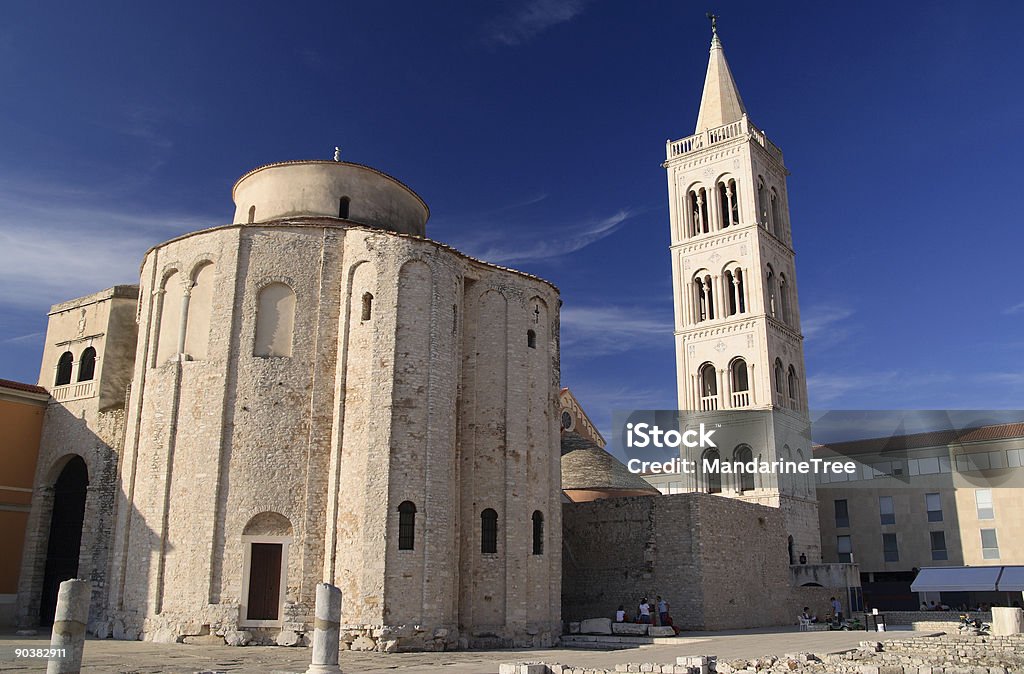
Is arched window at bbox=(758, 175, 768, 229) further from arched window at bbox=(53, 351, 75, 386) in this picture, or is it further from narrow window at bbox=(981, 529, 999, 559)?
arched window at bbox=(53, 351, 75, 386)

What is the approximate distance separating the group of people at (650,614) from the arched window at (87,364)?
17.6 meters

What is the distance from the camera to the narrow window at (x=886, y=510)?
151 feet

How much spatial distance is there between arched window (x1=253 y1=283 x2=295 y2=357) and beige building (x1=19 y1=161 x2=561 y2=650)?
0.16 ft

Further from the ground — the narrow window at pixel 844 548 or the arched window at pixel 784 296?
the arched window at pixel 784 296

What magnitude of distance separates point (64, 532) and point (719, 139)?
36.3 metres

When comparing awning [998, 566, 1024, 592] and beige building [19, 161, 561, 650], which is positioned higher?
beige building [19, 161, 561, 650]

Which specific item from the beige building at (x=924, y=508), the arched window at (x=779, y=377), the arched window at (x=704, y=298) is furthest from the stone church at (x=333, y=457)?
the beige building at (x=924, y=508)

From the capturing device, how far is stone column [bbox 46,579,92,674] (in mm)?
10688

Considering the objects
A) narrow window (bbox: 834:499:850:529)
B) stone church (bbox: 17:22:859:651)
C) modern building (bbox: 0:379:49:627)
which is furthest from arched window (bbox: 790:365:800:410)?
modern building (bbox: 0:379:49:627)

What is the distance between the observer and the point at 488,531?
73.3ft

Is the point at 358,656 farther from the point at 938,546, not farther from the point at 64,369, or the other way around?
the point at 938,546

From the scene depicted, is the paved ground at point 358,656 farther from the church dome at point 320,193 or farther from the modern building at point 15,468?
the church dome at point 320,193

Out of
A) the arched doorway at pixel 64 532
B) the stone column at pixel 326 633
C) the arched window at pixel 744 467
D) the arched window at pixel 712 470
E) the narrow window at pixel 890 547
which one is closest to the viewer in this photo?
the stone column at pixel 326 633

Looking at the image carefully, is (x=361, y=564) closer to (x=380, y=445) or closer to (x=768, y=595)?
(x=380, y=445)
